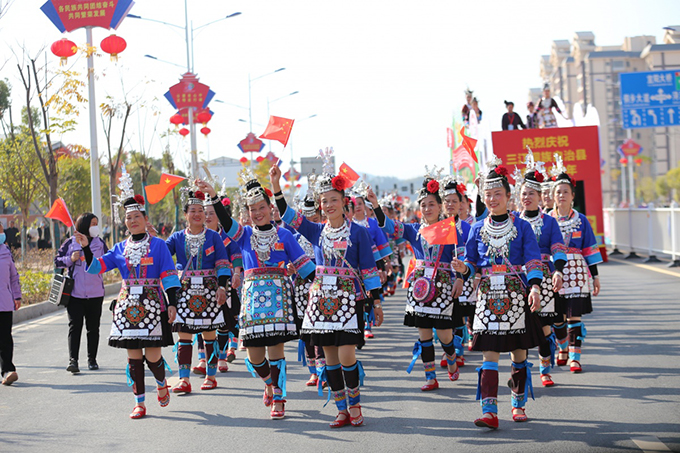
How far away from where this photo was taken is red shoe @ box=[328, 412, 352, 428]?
20.8 ft

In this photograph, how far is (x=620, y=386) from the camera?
7508 mm

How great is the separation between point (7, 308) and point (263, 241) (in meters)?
3.62

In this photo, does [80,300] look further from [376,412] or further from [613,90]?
[613,90]

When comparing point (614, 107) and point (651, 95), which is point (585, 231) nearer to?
point (651, 95)

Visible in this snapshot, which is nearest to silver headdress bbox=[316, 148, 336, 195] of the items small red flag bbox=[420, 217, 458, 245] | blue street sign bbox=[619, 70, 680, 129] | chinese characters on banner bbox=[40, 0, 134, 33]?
small red flag bbox=[420, 217, 458, 245]

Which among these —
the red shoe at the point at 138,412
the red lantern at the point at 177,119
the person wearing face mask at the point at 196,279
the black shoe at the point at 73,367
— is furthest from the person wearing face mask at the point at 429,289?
the red lantern at the point at 177,119

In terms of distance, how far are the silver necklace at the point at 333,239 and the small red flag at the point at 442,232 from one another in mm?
784

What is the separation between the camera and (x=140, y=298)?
6879 mm

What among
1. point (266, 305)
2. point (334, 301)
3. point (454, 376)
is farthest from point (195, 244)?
point (454, 376)

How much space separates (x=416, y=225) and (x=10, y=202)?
2592 centimetres

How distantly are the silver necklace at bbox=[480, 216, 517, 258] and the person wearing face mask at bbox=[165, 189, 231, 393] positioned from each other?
109 inches

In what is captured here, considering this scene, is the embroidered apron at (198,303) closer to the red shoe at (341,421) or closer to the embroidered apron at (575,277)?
the red shoe at (341,421)

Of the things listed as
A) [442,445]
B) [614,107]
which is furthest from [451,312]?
[614,107]

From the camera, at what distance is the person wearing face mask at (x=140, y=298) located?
22.4 ft
